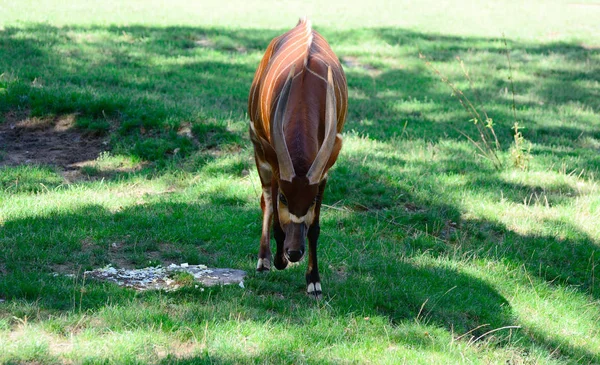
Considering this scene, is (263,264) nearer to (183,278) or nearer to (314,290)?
(314,290)

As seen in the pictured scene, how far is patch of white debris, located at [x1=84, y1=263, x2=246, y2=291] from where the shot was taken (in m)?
5.66

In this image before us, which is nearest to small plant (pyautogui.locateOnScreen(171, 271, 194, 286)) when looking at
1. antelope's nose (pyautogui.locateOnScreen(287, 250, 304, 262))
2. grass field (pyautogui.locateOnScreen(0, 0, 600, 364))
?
grass field (pyautogui.locateOnScreen(0, 0, 600, 364))

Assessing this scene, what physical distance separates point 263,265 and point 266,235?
290 mm

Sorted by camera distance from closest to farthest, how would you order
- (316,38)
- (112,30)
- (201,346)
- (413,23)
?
(201,346) < (316,38) < (112,30) < (413,23)

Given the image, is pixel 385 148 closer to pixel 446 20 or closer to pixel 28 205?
pixel 28 205

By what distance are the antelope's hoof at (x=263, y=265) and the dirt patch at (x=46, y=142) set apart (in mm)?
3324

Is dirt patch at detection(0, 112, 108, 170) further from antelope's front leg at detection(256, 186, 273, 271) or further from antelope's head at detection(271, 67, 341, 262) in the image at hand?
antelope's head at detection(271, 67, 341, 262)

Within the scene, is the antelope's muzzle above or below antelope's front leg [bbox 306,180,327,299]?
above

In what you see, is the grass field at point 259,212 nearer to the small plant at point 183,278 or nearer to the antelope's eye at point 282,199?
the small plant at point 183,278

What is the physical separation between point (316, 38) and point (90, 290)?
312 centimetres

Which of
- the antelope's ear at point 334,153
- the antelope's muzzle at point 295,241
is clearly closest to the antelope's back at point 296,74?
the antelope's ear at point 334,153

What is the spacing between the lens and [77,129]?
9.51 m

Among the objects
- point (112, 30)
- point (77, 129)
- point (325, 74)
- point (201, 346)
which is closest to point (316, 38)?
point (325, 74)

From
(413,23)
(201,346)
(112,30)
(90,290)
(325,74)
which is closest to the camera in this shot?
(201,346)
